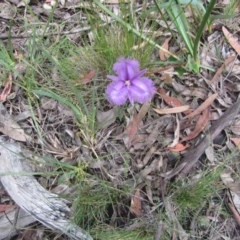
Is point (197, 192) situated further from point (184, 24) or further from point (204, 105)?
point (184, 24)

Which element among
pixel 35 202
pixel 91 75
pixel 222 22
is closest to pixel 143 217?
pixel 35 202

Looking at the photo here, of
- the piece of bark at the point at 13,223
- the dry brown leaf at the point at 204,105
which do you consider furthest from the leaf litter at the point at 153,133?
the piece of bark at the point at 13,223

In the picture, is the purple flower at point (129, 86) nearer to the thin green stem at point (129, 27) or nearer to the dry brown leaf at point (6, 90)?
the thin green stem at point (129, 27)

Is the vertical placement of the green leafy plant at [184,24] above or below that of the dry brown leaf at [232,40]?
above

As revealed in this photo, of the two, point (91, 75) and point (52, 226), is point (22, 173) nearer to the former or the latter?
point (52, 226)

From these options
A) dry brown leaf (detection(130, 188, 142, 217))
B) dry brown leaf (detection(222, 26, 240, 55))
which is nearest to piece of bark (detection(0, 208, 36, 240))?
dry brown leaf (detection(130, 188, 142, 217))

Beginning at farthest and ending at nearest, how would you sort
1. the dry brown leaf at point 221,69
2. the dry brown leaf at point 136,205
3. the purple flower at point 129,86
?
1. the dry brown leaf at point 221,69
2. the dry brown leaf at point 136,205
3. the purple flower at point 129,86

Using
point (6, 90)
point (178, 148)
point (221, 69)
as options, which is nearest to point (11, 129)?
point (6, 90)
